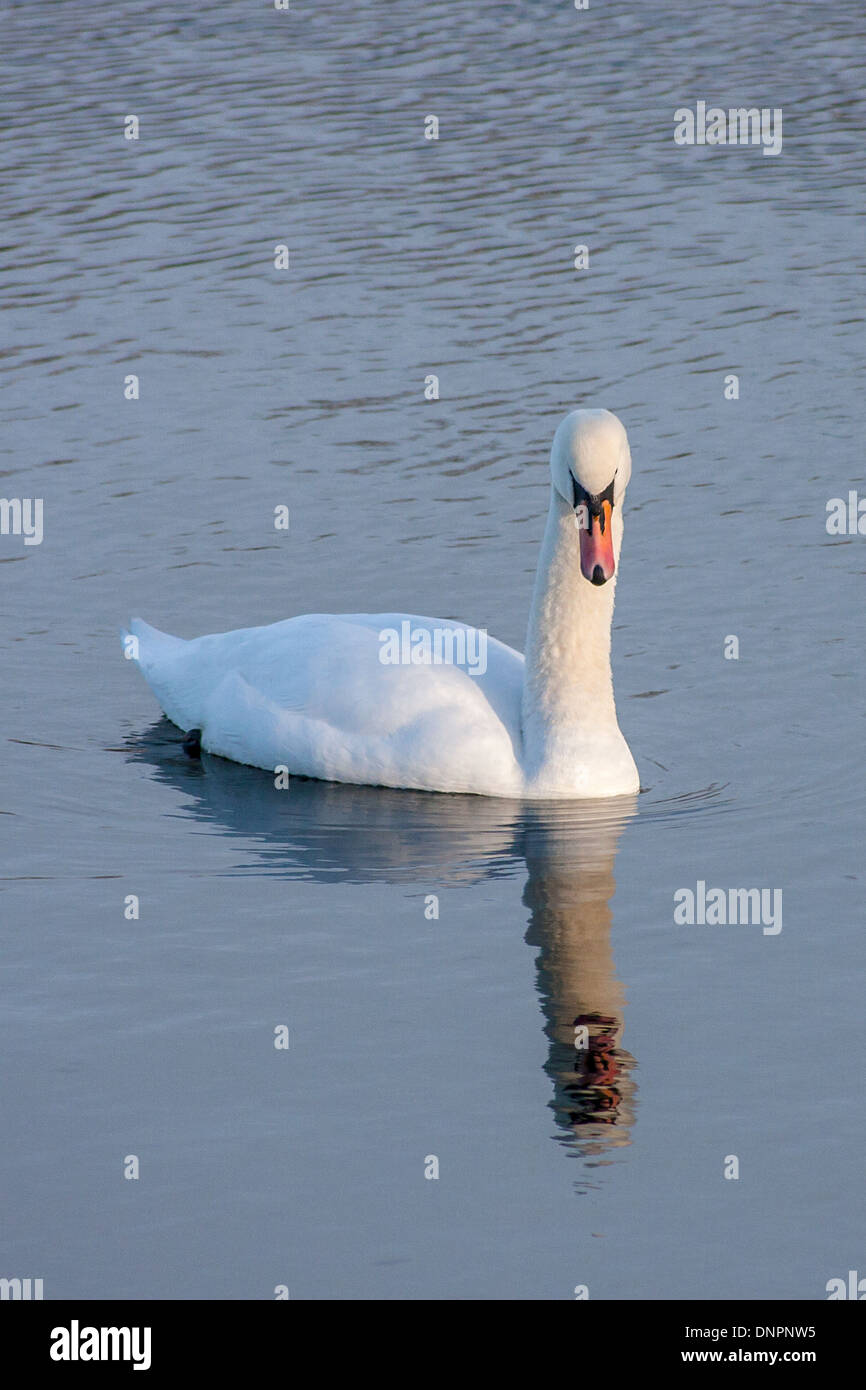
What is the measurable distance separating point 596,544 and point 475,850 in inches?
60.1

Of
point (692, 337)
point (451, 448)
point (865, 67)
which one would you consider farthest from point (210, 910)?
point (865, 67)

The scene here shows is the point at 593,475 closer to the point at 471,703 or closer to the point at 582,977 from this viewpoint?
the point at 471,703

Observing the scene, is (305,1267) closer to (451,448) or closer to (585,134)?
(451,448)

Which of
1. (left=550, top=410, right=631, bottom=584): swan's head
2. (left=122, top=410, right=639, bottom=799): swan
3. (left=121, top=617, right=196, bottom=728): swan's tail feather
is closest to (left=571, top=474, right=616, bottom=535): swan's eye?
(left=550, top=410, right=631, bottom=584): swan's head

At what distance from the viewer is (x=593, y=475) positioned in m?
11.2

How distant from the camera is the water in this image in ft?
26.2

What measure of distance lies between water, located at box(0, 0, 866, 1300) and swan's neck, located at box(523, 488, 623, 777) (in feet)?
1.35

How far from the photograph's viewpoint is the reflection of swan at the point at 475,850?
9.47 metres

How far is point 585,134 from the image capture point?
→ 1043 inches

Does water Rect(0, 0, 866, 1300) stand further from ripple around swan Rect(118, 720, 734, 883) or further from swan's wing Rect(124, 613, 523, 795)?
swan's wing Rect(124, 613, 523, 795)

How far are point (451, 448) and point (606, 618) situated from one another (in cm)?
573

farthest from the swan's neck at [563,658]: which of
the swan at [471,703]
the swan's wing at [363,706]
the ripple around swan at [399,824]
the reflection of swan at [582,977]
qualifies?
the reflection of swan at [582,977]

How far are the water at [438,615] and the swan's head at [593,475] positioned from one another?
132cm

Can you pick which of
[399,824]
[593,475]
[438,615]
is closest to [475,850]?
[399,824]
